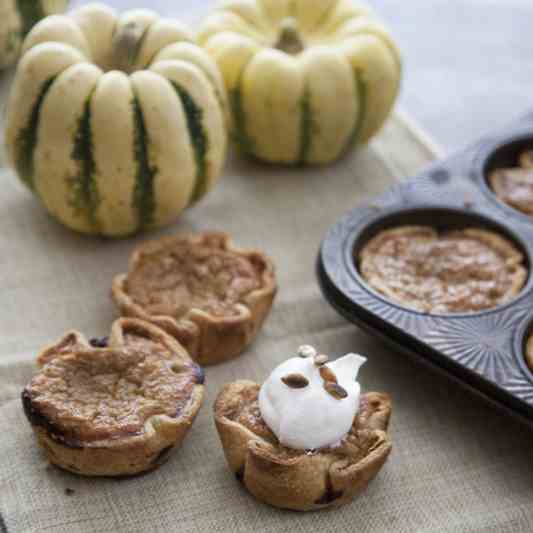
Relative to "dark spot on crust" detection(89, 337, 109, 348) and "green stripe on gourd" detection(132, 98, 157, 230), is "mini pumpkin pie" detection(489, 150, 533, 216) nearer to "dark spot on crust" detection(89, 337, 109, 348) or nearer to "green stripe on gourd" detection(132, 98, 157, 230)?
"green stripe on gourd" detection(132, 98, 157, 230)

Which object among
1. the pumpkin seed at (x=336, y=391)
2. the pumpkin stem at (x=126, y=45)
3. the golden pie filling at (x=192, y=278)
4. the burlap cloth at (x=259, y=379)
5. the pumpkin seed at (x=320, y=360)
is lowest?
the burlap cloth at (x=259, y=379)

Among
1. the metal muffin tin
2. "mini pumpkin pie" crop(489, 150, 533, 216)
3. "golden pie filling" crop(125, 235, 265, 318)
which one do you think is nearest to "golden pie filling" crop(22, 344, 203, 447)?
"golden pie filling" crop(125, 235, 265, 318)

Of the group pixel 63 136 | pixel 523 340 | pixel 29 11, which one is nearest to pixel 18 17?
pixel 29 11

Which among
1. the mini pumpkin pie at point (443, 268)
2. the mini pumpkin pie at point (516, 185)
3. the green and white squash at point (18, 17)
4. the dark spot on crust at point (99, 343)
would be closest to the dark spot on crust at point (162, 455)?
the dark spot on crust at point (99, 343)

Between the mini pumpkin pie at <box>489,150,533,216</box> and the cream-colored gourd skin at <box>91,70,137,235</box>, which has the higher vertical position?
the cream-colored gourd skin at <box>91,70,137,235</box>

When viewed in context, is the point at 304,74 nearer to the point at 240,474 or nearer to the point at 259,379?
the point at 259,379

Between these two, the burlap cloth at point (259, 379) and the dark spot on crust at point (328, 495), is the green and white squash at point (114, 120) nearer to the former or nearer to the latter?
the burlap cloth at point (259, 379)
